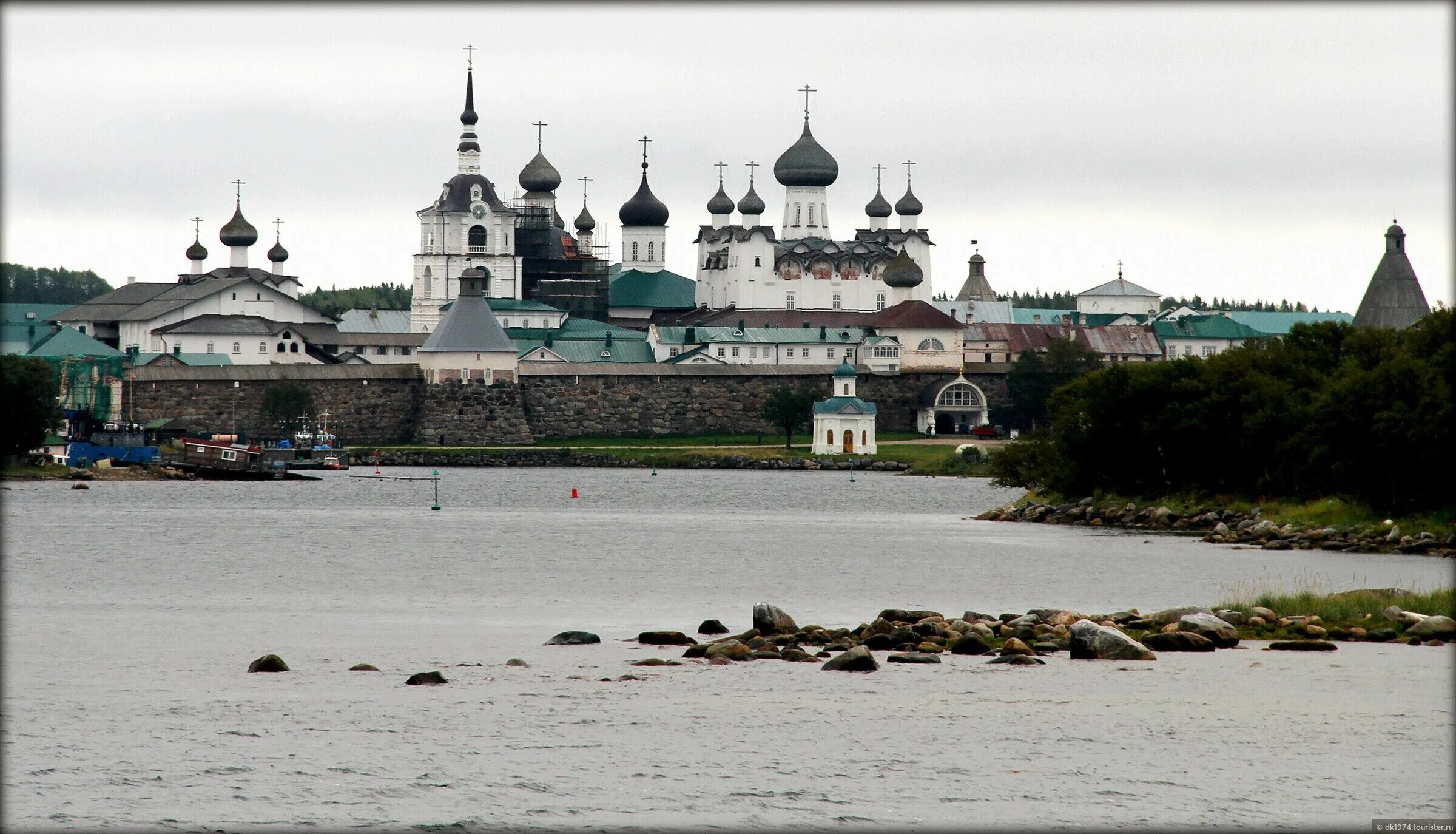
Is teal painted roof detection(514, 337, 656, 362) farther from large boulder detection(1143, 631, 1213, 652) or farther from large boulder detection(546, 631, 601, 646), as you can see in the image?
large boulder detection(1143, 631, 1213, 652)

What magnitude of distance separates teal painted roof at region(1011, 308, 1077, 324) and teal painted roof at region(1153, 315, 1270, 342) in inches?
325

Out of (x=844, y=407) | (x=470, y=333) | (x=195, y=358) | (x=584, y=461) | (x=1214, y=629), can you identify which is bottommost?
(x=1214, y=629)

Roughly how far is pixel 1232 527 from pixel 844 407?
36.2 meters

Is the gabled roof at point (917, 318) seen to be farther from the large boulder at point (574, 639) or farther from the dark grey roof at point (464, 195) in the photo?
the large boulder at point (574, 639)

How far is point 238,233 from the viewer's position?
8775cm

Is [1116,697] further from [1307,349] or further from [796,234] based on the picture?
[796,234]

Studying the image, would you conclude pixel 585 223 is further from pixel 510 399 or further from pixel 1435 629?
pixel 1435 629

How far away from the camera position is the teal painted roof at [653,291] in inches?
3659

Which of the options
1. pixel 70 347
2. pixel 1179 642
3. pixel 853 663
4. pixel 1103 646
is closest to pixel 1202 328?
pixel 70 347

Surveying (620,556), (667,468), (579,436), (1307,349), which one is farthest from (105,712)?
(579,436)

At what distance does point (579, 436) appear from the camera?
249ft

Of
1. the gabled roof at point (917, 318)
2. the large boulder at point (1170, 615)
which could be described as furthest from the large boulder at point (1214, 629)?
the gabled roof at point (917, 318)

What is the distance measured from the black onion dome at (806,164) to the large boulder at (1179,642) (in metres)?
71.6

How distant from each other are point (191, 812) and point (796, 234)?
8042 cm
